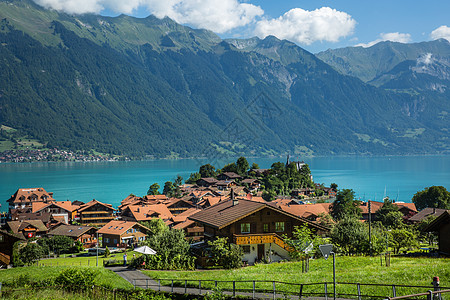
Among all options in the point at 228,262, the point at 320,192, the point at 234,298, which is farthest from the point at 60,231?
the point at 320,192

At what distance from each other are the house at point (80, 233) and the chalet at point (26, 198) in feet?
117

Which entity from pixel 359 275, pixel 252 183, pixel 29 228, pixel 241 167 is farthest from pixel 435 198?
pixel 29 228

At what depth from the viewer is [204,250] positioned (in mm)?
30172

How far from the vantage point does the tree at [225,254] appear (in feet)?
90.4

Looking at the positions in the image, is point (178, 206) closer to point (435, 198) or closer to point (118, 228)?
point (118, 228)

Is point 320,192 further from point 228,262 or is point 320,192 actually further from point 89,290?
point 89,290

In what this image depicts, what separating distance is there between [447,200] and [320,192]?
46.2 metres

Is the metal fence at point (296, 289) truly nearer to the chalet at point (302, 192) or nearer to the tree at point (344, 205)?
the tree at point (344, 205)

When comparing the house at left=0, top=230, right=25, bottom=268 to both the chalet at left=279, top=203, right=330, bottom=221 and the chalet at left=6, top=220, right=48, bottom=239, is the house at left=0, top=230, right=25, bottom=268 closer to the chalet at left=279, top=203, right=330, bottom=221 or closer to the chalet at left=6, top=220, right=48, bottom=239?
the chalet at left=6, top=220, right=48, bottom=239

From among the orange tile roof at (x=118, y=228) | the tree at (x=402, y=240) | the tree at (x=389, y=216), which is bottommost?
the tree at (x=402, y=240)

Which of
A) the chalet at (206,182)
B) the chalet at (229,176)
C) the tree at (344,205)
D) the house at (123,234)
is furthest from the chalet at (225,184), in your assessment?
the house at (123,234)

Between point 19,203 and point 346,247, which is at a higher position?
point 19,203

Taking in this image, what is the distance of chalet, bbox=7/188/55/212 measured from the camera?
93.8 metres

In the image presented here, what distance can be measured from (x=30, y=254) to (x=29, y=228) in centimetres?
2417
